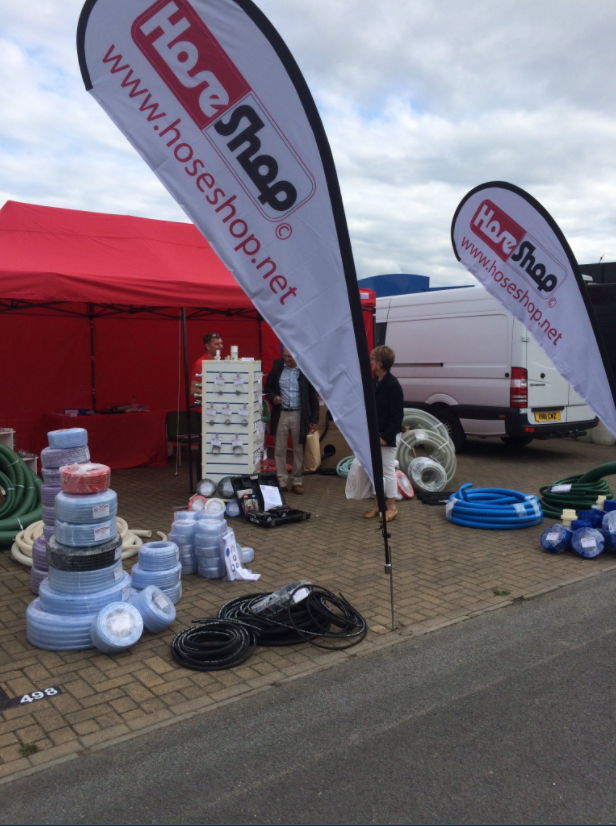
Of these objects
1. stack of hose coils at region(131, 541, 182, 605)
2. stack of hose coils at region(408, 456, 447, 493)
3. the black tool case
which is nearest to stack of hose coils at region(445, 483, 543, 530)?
stack of hose coils at region(408, 456, 447, 493)

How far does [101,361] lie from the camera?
466 inches

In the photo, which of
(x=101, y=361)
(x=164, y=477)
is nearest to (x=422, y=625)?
(x=164, y=477)

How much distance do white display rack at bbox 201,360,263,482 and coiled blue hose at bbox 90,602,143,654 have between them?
4.29 meters

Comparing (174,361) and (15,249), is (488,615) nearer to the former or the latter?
(15,249)

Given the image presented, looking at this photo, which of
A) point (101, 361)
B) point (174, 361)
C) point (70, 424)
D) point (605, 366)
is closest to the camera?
point (605, 366)

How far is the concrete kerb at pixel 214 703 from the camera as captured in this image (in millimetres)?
3240

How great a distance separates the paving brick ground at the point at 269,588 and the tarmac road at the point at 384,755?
0.23 m

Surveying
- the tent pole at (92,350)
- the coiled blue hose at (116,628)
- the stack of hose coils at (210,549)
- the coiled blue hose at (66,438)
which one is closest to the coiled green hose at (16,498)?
the coiled blue hose at (66,438)

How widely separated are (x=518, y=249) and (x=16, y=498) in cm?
583

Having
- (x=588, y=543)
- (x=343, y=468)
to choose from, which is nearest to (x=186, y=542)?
(x=588, y=543)

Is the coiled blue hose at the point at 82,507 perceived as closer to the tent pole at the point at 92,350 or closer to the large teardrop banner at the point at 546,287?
the large teardrop banner at the point at 546,287

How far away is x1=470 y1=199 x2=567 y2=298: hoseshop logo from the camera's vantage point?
712cm

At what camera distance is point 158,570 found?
5.09m

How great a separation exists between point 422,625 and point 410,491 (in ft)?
13.9
